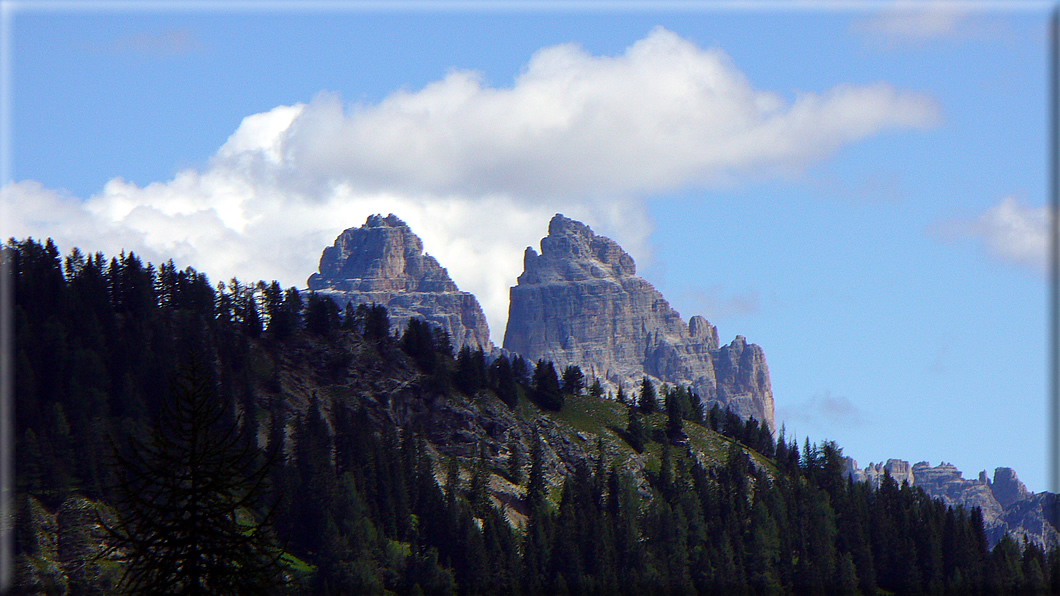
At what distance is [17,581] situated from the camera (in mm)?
156875

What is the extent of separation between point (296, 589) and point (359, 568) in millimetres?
36289

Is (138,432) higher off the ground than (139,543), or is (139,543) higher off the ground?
(138,432)

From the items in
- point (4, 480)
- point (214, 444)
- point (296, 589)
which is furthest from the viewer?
point (4, 480)

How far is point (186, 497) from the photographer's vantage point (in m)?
30.3

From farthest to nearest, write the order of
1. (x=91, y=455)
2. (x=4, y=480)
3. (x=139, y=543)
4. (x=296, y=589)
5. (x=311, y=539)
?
(x=311, y=539)
(x=91, y=455)
(x=4, y=480)
(x=296, y=589)
(x=139, y=543)

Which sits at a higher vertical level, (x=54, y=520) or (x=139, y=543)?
(x=54, y=520)

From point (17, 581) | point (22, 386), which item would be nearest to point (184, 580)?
point (17, 581)

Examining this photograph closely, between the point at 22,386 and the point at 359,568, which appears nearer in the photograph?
the point at 359,568

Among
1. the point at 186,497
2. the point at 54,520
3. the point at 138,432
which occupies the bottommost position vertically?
the point at 186,497

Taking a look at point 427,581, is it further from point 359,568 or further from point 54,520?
point 54,520

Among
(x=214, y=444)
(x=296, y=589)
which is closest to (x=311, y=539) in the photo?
(x=296, y=589)

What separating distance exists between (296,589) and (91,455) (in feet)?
176

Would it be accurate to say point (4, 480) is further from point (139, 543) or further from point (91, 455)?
point (139, 543)

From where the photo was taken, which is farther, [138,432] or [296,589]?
[138,432]
